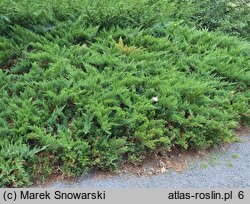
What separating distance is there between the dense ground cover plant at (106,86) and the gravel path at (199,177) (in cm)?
15

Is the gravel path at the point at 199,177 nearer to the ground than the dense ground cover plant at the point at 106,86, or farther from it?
nearer to the ground

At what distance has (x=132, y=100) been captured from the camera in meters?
4.75

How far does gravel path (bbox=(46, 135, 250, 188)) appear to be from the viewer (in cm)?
404

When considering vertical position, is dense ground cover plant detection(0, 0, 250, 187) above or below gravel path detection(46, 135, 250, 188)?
above

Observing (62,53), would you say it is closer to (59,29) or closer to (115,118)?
(59,29)

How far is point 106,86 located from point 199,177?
1.54 m

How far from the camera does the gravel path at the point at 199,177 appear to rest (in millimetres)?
4043

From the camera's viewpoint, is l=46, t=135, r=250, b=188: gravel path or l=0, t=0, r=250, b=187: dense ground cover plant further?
l=0, t=0, r=250, b=187: dense ground cover plant

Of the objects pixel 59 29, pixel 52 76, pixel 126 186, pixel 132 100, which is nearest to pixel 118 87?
pixel 132 100

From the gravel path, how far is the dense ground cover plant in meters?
0.15

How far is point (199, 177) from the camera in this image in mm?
4230

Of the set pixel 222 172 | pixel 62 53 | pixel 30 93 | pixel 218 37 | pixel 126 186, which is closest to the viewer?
pixel 126 186

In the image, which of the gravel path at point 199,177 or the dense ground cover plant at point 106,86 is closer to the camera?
the gravel path at point 199,177

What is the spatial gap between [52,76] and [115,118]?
106 centimetres
